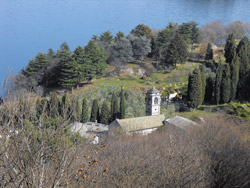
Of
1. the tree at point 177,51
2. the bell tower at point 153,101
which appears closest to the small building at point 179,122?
the bell tower at point 153,101

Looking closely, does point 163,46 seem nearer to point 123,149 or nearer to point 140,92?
point 140,92

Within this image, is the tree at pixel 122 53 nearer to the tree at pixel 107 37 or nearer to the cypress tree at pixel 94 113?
the tree at pixel 107 37

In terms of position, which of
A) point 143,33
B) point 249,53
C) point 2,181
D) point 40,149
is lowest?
point 2,181

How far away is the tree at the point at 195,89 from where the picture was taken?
2106 cm

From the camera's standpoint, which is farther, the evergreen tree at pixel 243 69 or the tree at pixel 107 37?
the tree at pixel 107 37

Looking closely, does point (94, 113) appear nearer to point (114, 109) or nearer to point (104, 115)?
point (104, 115)

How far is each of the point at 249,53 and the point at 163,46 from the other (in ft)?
32.5

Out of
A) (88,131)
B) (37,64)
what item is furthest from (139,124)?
(37,64)

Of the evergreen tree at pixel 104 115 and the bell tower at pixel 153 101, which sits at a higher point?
the bell tower at pixel 153 101

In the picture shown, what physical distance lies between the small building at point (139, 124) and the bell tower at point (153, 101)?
112 cm

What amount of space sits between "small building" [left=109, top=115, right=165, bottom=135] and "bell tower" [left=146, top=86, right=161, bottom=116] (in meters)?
1.12

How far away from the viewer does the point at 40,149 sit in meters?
3.99

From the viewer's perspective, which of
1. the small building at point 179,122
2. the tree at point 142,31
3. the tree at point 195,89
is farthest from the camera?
the tree at point 142,31

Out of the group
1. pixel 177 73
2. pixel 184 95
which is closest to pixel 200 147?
pixel 184 95
